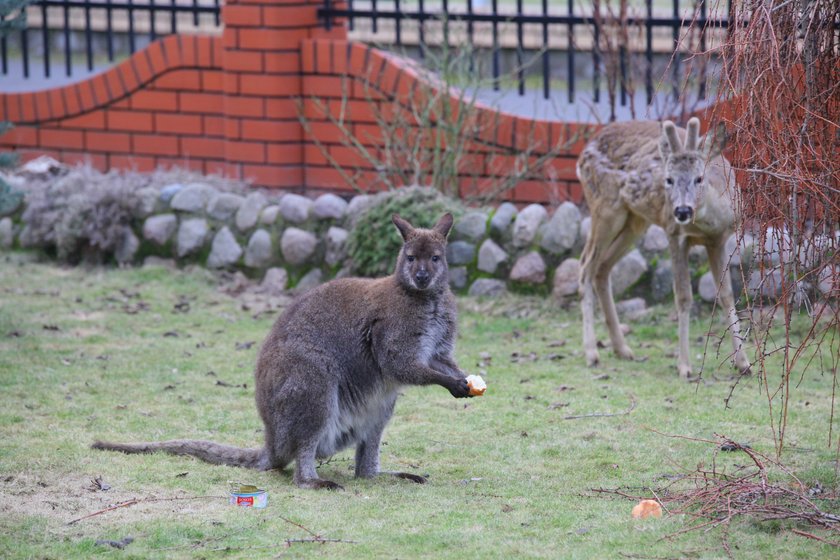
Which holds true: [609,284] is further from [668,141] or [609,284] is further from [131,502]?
[131,502]

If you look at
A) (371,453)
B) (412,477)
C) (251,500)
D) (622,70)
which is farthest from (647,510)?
(622,70)

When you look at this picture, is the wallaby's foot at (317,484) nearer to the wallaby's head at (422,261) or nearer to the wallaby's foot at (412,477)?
the wallaby's foot at (412,477)

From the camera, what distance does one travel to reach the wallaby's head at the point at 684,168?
23.9 ft

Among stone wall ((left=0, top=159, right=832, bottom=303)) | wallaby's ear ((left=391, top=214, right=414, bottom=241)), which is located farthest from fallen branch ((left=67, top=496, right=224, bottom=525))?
stone wall ((left=0, top=159, right=832, bottom=303))

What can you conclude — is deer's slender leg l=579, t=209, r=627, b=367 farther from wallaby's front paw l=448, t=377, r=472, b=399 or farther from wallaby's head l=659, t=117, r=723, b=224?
wallaby's front paw l=448, t=377, r=472, b=399

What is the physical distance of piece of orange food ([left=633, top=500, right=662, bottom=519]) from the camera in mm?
4961

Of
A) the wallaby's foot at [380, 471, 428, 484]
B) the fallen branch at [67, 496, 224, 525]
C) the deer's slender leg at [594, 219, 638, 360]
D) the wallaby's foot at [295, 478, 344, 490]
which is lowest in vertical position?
the wallaby's foot at [380, 471, 428, 484]

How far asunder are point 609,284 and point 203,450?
3.58 meters

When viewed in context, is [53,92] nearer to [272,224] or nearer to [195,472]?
[272,224]

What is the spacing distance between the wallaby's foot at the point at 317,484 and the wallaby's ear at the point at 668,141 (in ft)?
11.0

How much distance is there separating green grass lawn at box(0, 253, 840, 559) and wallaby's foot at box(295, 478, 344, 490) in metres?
0.06

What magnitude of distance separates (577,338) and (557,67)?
30.7 feet

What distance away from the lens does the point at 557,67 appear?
1725 cm

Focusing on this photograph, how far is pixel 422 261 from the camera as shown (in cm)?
581
